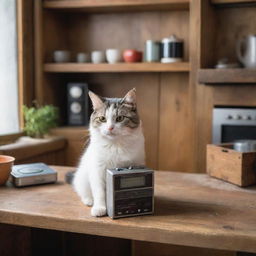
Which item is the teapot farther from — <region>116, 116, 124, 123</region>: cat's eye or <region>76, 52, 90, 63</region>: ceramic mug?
<region>116, 116, 124, 123</region>: cat's eye

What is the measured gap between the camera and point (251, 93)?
7.21 ft

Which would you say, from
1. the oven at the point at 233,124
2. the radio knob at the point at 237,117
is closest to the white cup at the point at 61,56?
the oven at the point at 233,124

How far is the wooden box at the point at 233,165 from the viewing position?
1.39m

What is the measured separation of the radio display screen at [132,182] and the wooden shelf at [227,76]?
1.22 metres

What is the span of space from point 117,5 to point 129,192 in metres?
1.70

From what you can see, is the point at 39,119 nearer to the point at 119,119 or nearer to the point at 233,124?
the point at 233,124

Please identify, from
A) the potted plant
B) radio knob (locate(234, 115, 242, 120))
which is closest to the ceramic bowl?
the potted plant

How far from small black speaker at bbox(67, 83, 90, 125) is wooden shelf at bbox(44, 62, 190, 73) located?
149 millimetres

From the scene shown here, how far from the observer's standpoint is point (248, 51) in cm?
228

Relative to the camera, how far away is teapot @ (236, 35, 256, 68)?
225cm

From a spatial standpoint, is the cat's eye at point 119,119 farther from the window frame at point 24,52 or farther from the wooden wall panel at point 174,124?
the wooden wall panel at point 174,124

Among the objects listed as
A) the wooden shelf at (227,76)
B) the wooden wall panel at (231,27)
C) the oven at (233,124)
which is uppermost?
the wooden wall panel at (231,27)

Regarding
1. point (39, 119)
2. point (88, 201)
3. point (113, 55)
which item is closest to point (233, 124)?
point (113, 55)

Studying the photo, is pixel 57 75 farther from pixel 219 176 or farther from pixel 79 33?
pixel 219 176
